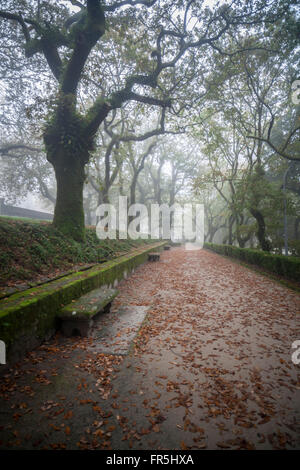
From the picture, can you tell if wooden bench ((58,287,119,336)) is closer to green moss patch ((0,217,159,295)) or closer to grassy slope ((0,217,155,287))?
green moss patch ((0,217,159,295))

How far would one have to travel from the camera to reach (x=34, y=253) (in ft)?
18.6

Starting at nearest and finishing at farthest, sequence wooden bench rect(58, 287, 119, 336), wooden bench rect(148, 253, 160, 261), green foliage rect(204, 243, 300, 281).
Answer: wooden bench rect(58, 287, 119, 336) → green foliage rect(204, 243, 300, 281) → wooden bench rect(148, 253, 160, 261)

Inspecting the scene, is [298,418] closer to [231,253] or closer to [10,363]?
[10,363]

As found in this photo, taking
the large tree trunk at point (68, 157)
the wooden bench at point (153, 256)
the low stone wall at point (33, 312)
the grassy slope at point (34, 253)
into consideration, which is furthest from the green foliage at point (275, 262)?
the large tree trunk at point (68, 157)

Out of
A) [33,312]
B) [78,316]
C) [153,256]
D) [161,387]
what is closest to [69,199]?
[78,316]

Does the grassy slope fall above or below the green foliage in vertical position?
above

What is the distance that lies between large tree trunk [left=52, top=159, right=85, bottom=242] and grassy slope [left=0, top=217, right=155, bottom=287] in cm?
53

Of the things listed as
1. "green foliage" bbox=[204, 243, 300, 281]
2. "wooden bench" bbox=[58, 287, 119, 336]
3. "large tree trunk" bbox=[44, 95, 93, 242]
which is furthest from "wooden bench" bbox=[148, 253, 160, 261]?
"wooden bench" bbox=[58, 287, 119, 336]

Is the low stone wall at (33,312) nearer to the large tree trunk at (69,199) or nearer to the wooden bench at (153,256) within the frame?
the large tree trunk at (69,199)

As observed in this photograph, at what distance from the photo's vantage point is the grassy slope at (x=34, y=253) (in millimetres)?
4684

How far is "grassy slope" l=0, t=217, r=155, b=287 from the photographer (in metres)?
4.68

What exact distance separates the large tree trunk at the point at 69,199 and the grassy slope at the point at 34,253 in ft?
1.74

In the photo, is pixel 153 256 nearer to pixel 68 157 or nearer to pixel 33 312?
pixel 68 157
